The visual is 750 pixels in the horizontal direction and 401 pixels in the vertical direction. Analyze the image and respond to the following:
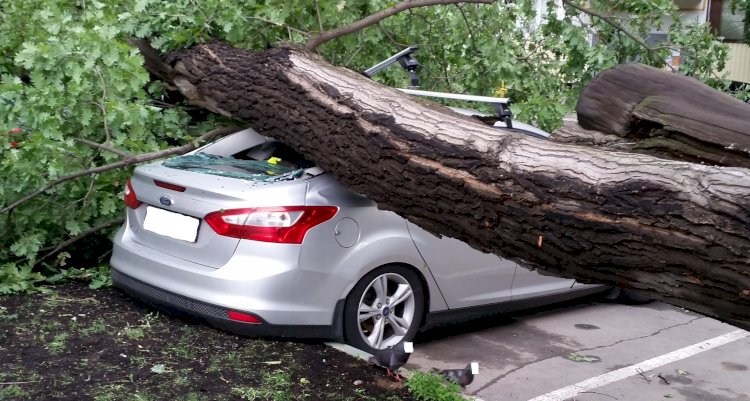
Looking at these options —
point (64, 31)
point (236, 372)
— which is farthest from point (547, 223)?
point (64, 31)

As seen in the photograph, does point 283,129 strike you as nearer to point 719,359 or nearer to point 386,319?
point 386,319

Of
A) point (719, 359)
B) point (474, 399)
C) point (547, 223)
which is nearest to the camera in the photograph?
point (547, 223)

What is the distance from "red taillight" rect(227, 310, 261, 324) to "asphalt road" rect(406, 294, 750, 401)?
3.65 feet

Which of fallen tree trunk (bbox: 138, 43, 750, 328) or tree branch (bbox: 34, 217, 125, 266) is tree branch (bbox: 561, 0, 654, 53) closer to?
fallen tree trunk (bbox: 138, 43, 750, 328)

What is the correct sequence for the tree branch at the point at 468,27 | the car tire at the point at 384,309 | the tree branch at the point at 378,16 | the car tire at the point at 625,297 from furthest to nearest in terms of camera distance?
the tree branch at the point at 468,27 → the car tire at the point at 625,297 → the tree branch at the point at 378,16 → the car tire at the point at 384,309

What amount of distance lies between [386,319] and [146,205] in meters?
1.64

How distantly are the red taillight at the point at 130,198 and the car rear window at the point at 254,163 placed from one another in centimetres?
28

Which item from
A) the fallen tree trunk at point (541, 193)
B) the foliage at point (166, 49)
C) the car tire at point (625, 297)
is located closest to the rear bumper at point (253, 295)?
the fallen tree trunk at point (541, 193)

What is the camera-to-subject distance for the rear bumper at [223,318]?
502cm

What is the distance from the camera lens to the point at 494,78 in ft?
25.2

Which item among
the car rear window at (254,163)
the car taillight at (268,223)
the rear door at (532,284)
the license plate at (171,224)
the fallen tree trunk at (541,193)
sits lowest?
the rear door at (532,284)

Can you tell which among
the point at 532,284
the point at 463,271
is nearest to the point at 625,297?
the point at 532,284

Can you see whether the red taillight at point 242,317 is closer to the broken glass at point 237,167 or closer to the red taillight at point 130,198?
the broken glass at point 237,167

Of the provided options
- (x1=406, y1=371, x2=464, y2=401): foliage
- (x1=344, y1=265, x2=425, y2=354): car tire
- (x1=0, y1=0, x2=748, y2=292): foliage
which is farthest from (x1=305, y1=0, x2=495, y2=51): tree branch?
(x1=406, y1=371, x2=464, y2=401): foliage
